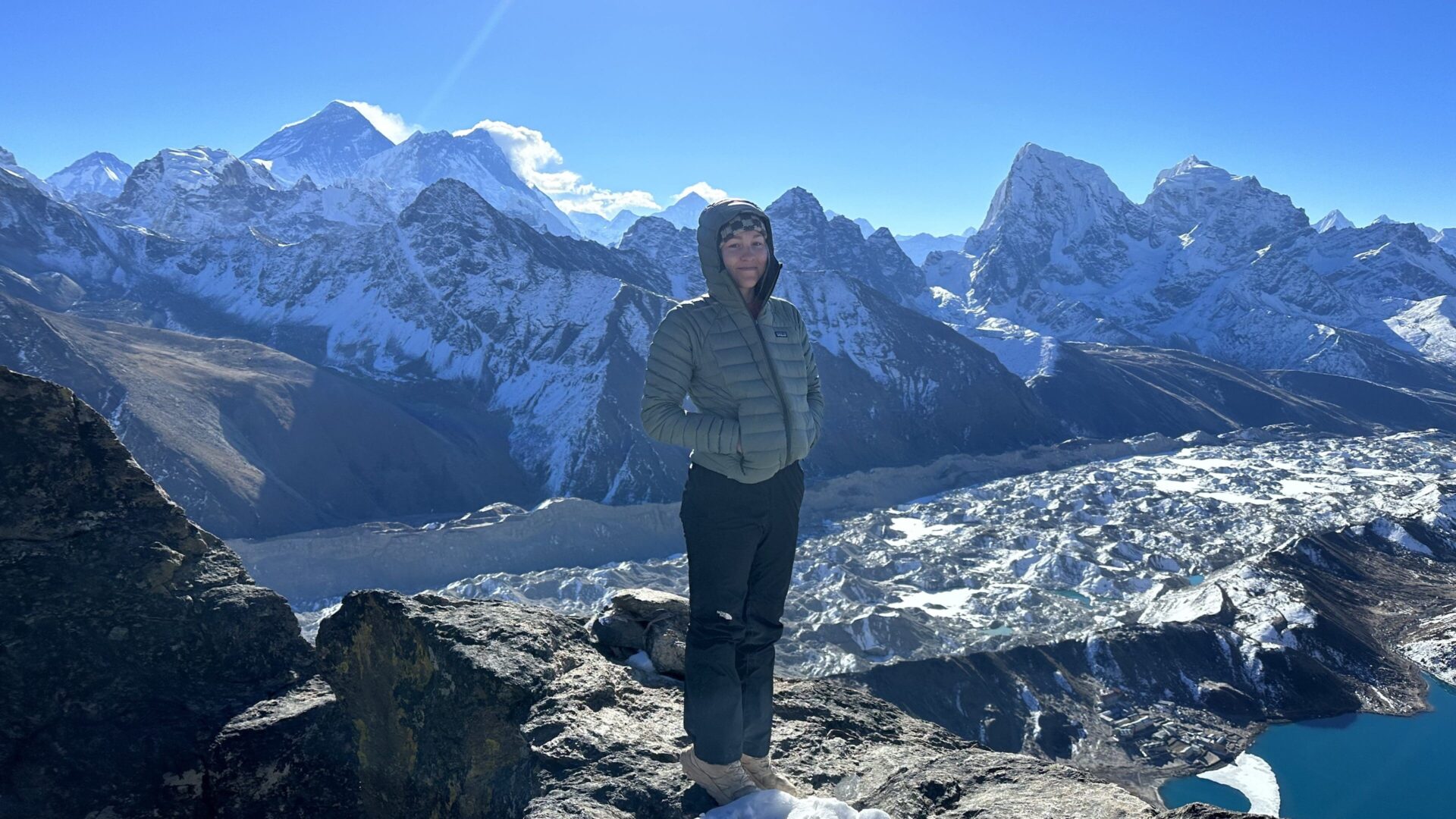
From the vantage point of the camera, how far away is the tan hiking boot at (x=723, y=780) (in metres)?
5.35

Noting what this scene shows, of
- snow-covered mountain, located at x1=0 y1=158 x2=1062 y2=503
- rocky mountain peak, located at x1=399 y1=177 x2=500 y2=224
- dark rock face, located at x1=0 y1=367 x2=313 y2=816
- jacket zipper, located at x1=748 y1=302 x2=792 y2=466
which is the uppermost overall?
rocky mountain peak, located at x1=399 y1=177 x2=500 y2=224

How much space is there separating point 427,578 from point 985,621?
200 ft

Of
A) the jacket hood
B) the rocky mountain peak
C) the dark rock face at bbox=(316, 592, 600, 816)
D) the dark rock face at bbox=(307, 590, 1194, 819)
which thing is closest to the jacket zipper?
the jacket hood

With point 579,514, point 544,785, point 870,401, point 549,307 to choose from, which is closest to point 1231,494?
point 870,401

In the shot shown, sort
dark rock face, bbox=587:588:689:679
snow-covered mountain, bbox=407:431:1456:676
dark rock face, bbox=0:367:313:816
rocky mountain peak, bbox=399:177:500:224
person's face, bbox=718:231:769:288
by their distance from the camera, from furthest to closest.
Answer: rocky mountain peak, bbox=399:177:500:224 → snow-covered mountain, bbox=407:431:1456:676 → dark rock face, bbox=587:588:689:679 → person's face, bbox=718:231:769:288 → dark rock face, bbox=0:367:313:816

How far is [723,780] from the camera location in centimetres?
536

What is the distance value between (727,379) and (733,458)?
0.53 meters

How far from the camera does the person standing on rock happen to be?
18.0 feet

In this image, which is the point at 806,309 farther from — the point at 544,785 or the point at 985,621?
the point at 544,785

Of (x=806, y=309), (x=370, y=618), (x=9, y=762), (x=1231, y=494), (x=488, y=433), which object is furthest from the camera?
(x=806, y=309)

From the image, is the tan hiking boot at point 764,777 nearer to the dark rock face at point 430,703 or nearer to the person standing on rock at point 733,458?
the person standing on rock at point 733,458

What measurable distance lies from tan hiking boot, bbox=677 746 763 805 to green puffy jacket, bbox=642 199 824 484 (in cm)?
184

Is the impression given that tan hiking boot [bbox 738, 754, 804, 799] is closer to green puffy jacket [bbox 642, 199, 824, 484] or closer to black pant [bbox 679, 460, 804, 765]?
black pant [bbox 679, 460, 804, 765]

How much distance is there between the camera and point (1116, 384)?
198125 mm
